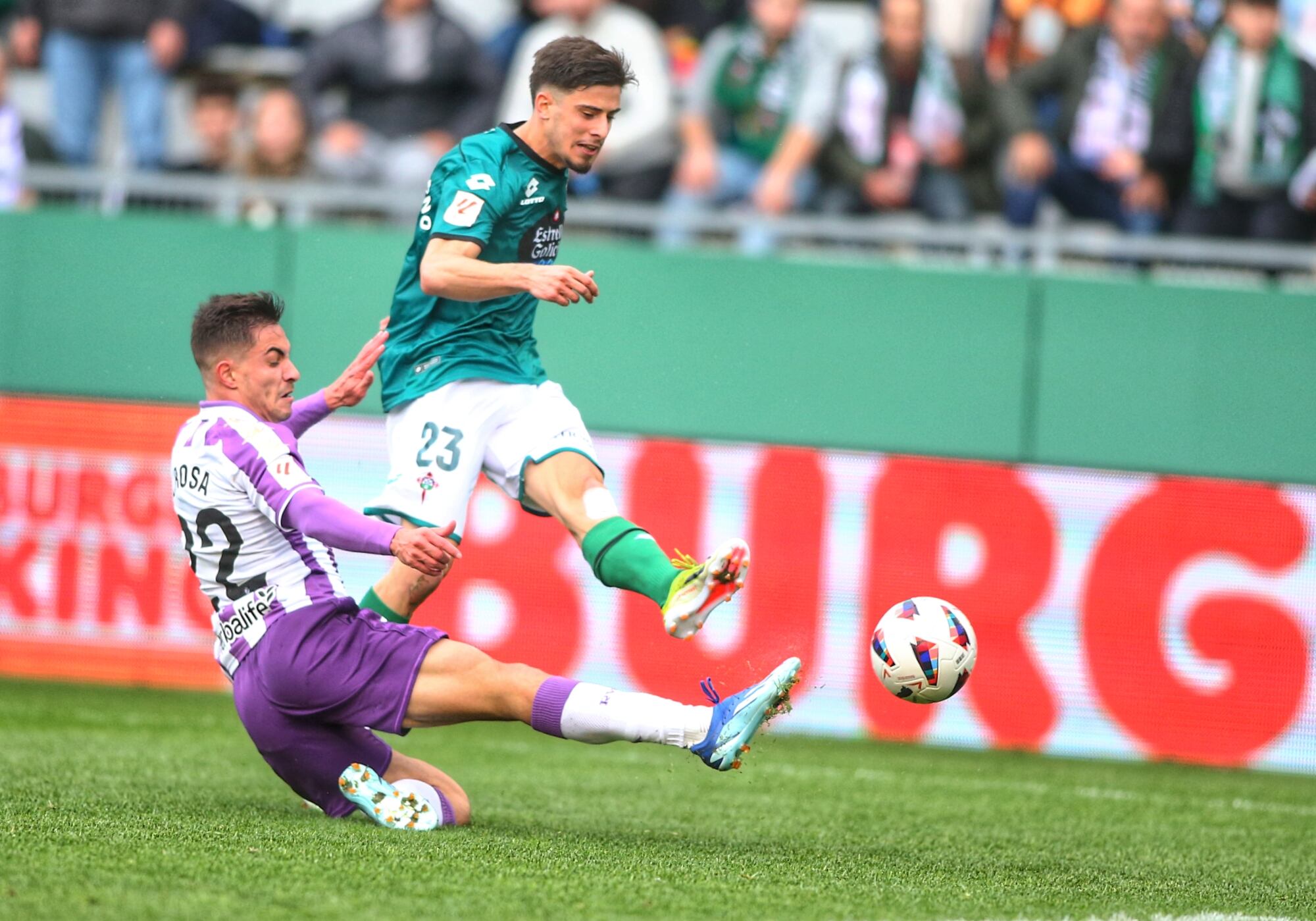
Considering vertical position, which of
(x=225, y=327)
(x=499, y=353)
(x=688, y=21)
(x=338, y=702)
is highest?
(x=688, y=21)

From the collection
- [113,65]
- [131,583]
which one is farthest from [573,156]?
[113,65]

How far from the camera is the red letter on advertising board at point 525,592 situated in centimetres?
987

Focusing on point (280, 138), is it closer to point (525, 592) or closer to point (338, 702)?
point (525, 592)

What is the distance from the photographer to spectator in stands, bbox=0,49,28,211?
413 inches

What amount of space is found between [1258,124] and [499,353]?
632 cm

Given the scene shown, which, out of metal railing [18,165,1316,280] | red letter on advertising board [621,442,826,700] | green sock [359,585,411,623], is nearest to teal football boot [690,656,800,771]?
green sock [359,585,411,623]

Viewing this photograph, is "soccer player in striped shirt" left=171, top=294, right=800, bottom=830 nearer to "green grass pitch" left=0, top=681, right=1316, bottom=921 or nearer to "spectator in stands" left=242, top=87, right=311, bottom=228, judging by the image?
"green grass pitch" left=0, top=681, right=1316, bottom=921

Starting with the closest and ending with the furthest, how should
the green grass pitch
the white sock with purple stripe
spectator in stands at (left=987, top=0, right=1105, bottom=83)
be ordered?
1. the green grass pitch
2. the white sock with purple stripe
3. spectator in stands at (left=987, top=0, right=1105, bottom=83)

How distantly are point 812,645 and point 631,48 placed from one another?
A: 13.3 feet

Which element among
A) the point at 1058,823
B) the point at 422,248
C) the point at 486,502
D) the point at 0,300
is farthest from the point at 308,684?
the point at 0,300

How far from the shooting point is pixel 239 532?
5.16m

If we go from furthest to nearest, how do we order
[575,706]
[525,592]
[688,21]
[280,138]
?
[688,21] → [280,138] → [525,592] → [575,706]

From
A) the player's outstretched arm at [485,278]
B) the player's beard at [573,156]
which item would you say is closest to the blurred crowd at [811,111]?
the player's beard at [573,156]

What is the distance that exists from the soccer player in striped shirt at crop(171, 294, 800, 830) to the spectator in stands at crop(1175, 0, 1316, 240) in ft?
21.7
